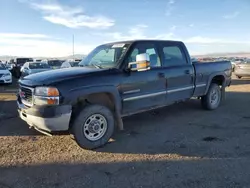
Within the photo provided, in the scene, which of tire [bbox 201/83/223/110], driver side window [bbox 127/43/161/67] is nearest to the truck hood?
driver side window [bbox 127/43/161/67]

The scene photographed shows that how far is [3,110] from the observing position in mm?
8156

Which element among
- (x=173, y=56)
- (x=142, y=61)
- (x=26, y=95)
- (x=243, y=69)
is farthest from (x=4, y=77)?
(x=243, y=69)

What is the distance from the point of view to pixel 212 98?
8.05m

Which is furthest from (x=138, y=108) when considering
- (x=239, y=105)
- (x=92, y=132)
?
(x=239, y=105)

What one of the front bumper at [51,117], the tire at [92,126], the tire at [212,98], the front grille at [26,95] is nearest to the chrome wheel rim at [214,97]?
the tire at [212,98]

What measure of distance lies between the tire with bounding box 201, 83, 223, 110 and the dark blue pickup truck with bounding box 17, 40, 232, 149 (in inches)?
36.2

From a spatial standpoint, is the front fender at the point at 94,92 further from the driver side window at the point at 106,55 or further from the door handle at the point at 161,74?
the door handle at the point at 161,74

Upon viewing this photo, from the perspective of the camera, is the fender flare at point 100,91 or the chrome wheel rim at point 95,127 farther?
the chrome wheel rim at point 95,127

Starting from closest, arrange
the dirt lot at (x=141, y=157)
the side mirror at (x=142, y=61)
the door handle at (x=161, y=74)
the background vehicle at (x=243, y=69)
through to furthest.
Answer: the dirt lot at (x=141, y=157)
the side mirror at (x=142, y=61)
the door handle at (x=161, y=74)
the background vehicle at (x=243, y=69)

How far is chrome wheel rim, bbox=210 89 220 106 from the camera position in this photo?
7.99 metres

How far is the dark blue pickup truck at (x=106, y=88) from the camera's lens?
4527 mm

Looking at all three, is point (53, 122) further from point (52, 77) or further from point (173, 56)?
point (173, 56)

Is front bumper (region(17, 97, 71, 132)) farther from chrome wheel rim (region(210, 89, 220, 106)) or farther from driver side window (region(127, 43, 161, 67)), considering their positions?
chrome wheel rim (region(210, 89, 220, 106))

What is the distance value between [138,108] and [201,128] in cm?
153
